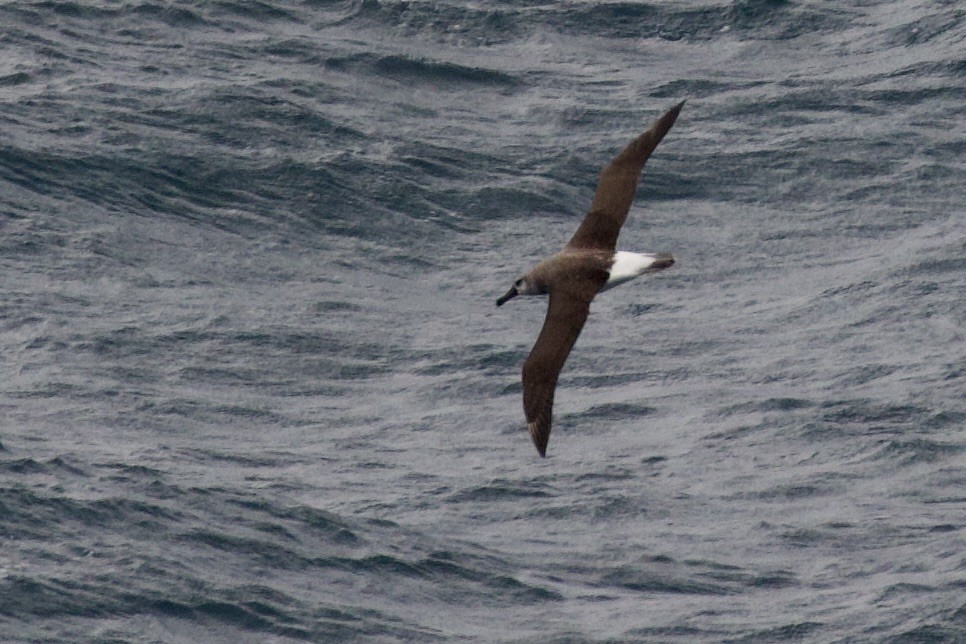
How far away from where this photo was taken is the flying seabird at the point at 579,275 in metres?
19.7

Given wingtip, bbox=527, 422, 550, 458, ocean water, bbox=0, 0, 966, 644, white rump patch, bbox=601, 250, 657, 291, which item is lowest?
ocean water, bbox=0, 0, 966, 644

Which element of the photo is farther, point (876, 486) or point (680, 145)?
point (680, 145)

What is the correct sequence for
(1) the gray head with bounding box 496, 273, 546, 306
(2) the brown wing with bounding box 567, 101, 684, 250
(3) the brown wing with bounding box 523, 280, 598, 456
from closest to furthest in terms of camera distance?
(3) the brown wing with bounding box 523, 280, 598, 456, (1) the gray head with bounding box 496, 273, 546, 306, (2) the brown wing with bounding box 567, 101, 684, 250

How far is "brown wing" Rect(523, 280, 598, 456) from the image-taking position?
19625mm

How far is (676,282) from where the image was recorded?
29.7 metres

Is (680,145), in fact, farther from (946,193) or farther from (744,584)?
(744,584)

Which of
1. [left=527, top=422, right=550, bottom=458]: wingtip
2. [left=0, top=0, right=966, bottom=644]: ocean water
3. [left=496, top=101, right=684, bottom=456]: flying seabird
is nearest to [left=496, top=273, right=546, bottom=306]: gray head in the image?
[left=496, top=101, right=684, bottom=456]: flying seabird

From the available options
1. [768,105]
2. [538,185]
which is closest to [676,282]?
[538,185]

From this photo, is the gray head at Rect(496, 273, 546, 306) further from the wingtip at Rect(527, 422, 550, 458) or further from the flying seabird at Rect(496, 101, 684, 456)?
the wingtip at Rect(527, 422, 550, 458)

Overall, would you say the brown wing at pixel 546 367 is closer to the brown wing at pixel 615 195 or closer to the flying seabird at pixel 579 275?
the flying seabird at pixel 579 275

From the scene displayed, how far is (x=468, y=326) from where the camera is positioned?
2845 centimetres

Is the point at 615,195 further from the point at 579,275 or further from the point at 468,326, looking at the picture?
the point at 468,326

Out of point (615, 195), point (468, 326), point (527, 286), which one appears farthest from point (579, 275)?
point (468, 326)

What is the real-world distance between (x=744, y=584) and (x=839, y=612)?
3.86 feet
